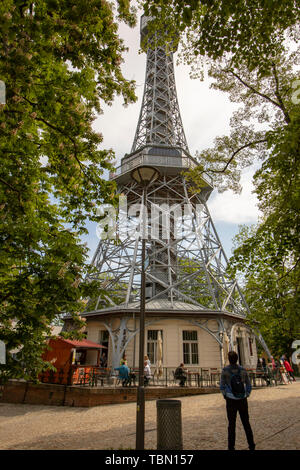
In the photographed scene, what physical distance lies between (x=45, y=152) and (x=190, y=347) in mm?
16528

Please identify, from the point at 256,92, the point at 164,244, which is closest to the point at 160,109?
the point at 164,244

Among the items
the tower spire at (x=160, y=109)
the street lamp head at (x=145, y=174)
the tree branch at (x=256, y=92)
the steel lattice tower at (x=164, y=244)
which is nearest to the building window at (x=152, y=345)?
the steel lattice tower at (x=164, y=244)

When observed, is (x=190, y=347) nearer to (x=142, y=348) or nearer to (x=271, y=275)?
(x=271, y=275)

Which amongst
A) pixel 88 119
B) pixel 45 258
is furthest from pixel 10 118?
pixel 45 258

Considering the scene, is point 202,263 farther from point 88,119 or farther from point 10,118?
point 10,118

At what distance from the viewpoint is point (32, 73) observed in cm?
561

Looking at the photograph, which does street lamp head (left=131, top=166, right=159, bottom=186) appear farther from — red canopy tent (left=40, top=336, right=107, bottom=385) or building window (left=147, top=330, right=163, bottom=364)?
building window (left=147, top=330, right=163, bottom=364)

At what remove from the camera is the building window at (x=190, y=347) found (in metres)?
18.9

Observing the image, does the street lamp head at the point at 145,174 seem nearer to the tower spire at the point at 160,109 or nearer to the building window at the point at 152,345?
the building window at the point at 152,345

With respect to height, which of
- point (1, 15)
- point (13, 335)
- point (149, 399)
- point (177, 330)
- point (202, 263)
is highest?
point (202, 263)

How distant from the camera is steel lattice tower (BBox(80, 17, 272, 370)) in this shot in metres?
19.1

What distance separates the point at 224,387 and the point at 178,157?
24012mm

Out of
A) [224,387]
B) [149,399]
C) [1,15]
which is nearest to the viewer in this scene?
[1,15]

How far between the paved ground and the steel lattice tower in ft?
16.3
